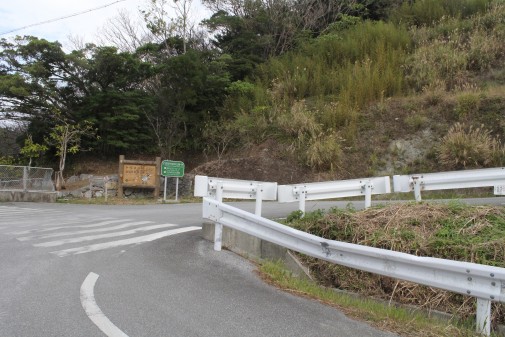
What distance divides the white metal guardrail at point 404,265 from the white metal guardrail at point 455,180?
360 cm

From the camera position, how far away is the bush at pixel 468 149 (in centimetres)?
1597

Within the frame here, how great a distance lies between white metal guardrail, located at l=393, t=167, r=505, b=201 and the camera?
8.41 m

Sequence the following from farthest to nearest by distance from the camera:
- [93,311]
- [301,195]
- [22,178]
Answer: [22,178] < [301,195] < [93,311]

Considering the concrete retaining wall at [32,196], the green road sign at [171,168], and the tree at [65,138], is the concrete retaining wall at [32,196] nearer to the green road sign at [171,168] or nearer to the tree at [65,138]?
the tree at [65,138]

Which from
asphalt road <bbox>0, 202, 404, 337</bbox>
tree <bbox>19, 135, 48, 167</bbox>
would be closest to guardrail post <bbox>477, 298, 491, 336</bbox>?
asphalt road <bbox>0, 202, 404, 337</bbox>

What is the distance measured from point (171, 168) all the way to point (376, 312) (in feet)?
54.5

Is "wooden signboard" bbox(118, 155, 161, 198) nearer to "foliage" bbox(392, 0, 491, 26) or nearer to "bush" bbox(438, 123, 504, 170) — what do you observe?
"bush" bbox(438, 123, 504, 170)

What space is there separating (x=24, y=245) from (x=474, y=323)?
7744mm

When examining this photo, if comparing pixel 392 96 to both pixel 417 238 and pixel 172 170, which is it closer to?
pixel 172 170

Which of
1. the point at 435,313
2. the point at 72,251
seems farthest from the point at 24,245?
the point at 435,313

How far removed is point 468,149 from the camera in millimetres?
16469

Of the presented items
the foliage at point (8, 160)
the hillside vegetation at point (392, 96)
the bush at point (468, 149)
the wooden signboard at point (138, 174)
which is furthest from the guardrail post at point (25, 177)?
the bush at point (468, 149)

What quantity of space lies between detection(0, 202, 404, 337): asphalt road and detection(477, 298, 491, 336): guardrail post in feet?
3.07

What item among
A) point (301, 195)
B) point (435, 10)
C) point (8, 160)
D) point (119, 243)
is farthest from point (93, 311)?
point (435, 10)
